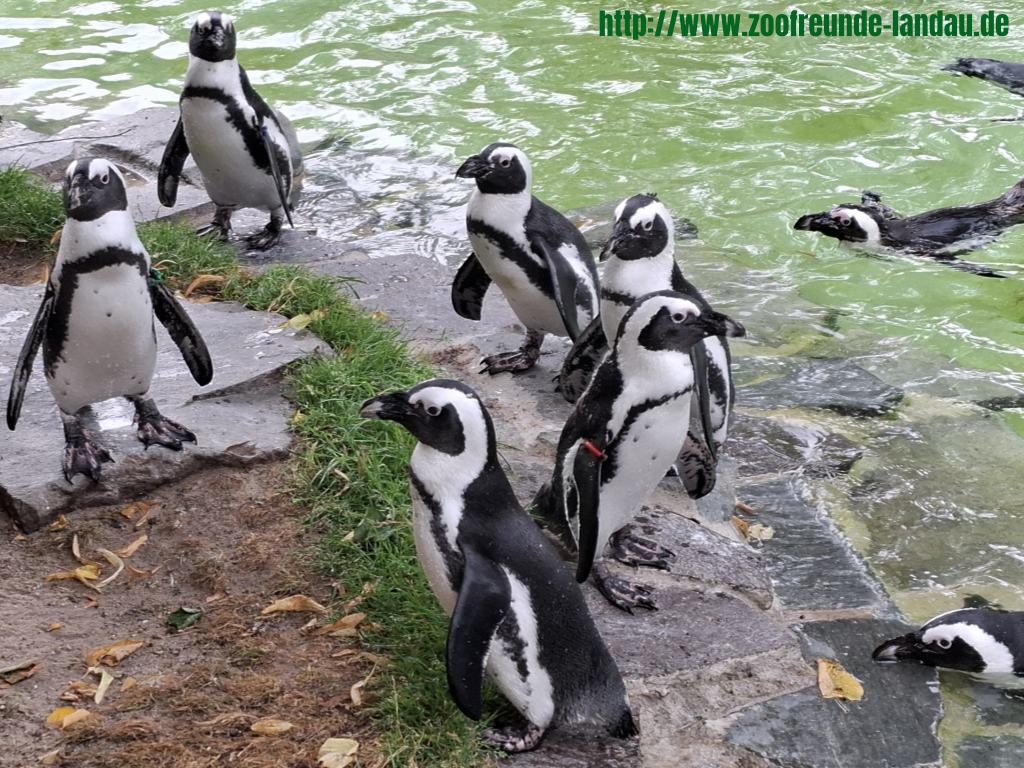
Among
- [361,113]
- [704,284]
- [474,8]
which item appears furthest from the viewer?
[474,8]

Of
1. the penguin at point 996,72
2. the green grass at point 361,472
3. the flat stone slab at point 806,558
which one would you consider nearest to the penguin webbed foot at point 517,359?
the green grass at point 361,472

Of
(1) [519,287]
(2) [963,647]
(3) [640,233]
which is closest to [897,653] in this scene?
(2) [963,647]

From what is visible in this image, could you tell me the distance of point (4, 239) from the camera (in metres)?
5.38

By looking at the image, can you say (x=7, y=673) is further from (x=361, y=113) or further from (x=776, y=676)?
(x=361, y=113)

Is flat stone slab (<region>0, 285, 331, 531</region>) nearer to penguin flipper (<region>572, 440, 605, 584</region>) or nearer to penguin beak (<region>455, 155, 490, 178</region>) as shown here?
penguin beak (<region>455, 155, 490, 178</region>)

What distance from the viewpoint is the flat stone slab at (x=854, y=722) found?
113 inches

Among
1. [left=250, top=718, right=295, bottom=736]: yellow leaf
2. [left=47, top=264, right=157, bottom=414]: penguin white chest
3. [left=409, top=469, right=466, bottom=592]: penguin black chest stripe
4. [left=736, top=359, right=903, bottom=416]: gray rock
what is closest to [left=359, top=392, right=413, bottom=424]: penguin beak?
[left=409, top=469, right=466, bottom=592]: penguin black chest stripe

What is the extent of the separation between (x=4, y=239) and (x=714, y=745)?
418 cm

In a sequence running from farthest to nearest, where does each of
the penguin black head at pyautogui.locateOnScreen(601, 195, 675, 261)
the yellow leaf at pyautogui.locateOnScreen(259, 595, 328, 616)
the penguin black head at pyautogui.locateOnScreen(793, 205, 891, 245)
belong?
the penguin black head at pyautogui.locateOnScreen(793, 205, 891, 245)
the penguin black head at pyautogui.locateOnScreen(601, 195, 675, 261)
the yellow leaf at pyautogui.locateOnScreen(259, 595, 328, 616)

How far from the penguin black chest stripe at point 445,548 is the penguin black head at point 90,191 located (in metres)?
1.42

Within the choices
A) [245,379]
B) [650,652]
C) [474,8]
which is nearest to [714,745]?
[650,652]

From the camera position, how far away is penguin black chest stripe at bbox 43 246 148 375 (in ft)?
11.0

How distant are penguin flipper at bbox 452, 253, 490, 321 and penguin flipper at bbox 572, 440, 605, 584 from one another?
1.77 meters

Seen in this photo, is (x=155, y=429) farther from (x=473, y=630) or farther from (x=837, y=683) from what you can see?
(x=837, y=683)
